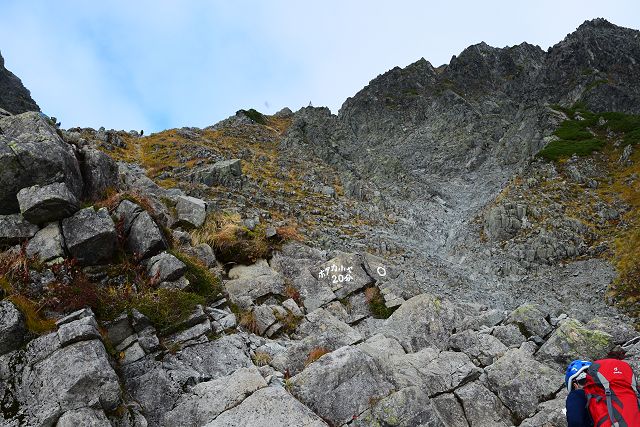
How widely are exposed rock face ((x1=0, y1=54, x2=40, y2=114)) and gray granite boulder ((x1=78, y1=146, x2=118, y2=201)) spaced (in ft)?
300

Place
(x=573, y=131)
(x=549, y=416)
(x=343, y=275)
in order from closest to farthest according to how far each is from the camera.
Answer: (x=549, y=416)
(x=343, y=275)
(x=573, y=131)

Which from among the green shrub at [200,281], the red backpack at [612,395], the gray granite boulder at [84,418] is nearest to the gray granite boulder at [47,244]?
the green shrub at [200,281]

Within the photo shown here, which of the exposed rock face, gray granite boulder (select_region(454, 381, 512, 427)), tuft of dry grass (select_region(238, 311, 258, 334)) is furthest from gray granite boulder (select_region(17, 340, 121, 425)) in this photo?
the exposed rock face

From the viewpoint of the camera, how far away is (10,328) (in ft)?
24.0

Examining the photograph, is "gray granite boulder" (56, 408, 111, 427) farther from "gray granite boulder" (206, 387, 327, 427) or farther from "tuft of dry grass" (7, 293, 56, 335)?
"tuft of dry grass" (7, 293, 56, 335)

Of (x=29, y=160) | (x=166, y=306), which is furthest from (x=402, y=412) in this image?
(x=29, y=160)

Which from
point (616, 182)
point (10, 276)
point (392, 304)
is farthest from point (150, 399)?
point (616, 182)

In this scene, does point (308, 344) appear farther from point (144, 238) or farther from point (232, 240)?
point (232, 240)

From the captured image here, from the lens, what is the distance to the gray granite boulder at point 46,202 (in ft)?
31.6

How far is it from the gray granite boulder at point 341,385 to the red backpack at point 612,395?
3.68 m

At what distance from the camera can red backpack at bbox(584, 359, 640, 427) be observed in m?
5.12

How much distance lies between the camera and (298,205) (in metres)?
37.8

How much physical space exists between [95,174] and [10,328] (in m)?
6.09

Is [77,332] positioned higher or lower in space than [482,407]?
higher
